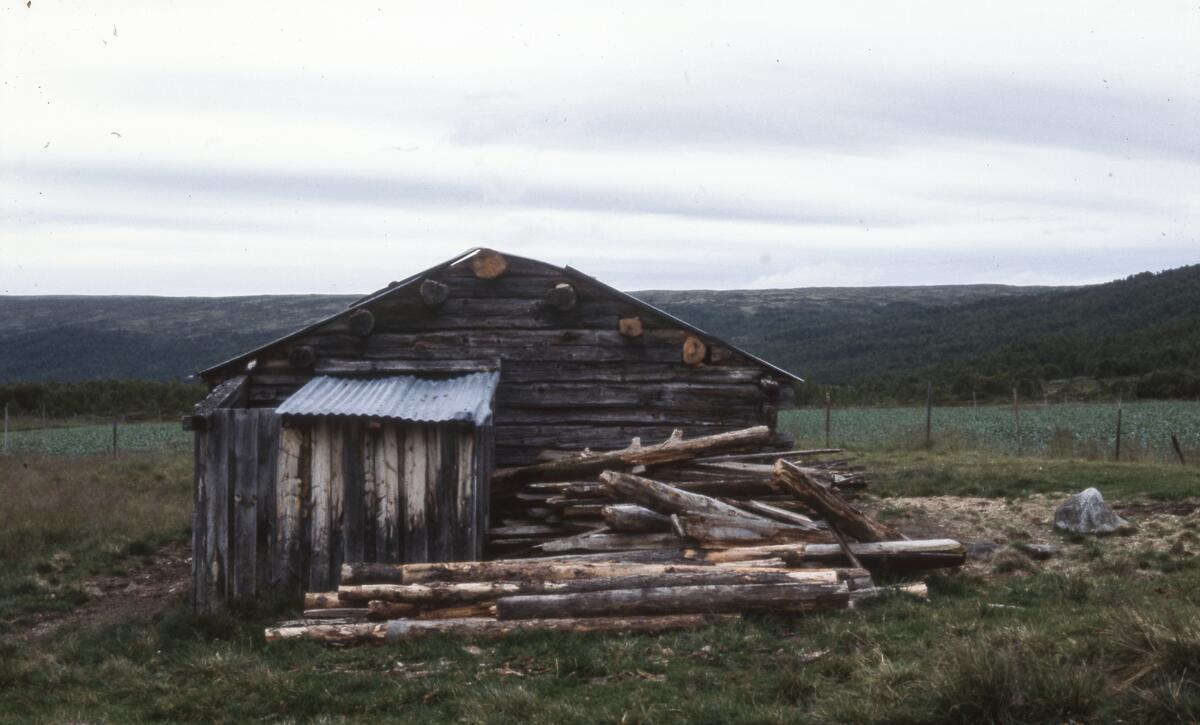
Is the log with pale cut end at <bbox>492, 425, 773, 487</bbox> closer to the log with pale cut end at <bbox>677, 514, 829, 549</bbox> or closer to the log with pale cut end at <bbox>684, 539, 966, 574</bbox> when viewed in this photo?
the log with pale cut end at <bbox>677, 514, 829, 549</bbox>

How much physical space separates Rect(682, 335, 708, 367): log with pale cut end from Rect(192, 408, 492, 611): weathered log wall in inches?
124

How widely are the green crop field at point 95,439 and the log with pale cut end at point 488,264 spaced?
2153 centimetres

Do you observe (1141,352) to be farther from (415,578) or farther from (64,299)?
(64,299)

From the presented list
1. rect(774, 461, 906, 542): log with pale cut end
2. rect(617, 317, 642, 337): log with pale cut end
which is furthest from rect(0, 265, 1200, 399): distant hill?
rect(774, 461, 906, 542): log with pale cut end

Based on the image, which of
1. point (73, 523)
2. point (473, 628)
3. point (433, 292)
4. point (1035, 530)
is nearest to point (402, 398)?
point (433, 292)

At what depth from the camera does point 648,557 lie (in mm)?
10047

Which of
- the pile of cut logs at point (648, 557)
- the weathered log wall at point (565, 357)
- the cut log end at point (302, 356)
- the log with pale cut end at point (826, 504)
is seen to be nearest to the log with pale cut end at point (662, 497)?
the pile of cut logs at point (648, 557)

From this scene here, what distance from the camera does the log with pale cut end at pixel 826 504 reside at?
1058 centimetres

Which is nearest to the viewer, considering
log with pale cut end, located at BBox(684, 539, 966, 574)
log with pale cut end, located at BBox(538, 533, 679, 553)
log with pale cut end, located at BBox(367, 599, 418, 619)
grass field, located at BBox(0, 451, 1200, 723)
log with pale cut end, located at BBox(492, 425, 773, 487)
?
grass field, located at BBox(0, 451, 1200, 723)

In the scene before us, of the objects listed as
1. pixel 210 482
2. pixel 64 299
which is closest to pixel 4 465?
pixel 210 482

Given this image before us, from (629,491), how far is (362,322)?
12.6 feet

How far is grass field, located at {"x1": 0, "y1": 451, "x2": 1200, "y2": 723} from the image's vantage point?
5.46m

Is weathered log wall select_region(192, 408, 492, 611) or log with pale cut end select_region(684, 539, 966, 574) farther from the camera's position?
weathered log wall select_region(192, 408, 492, 611)

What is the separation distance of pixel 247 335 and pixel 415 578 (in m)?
110
